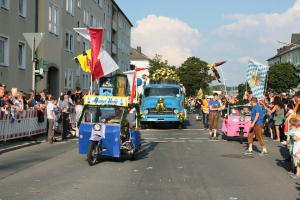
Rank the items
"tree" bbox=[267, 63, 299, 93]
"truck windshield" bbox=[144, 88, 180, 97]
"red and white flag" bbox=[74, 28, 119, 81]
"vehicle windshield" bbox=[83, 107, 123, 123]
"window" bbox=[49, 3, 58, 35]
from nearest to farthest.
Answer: "vehicle windshield" bbox=[83, 107, 123, 123] < "red and white flag" bbox=[74, 28, 119, 81] < "truck windshield" bbox=[144, 88, 180, 97] < "window" bbox=[49, 3, 58, 35] < "tree" bbox=[267, 63, 299, 93]

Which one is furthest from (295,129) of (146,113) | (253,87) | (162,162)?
(146,113)

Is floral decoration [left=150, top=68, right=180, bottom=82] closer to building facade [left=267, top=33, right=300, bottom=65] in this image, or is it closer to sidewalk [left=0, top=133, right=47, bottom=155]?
sidewalk [left=0, top=133, right=47, bottom=155]

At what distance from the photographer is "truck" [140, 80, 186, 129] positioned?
24.5 metres

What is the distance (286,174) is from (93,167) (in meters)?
4.46

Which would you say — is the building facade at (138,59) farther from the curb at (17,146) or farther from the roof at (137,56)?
the curb at (17,146)

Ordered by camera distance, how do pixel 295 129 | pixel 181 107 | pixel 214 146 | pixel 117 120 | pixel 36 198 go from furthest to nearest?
pixel 181 107, pixel 214 146, pixel 117 120, pixel 295 129, pixel 36 198

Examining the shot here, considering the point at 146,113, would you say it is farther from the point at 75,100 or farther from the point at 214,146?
the point at 214,146

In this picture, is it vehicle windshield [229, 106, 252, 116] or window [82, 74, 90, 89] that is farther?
window [82, 74, 90, 89]

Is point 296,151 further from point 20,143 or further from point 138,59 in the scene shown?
point 138,59

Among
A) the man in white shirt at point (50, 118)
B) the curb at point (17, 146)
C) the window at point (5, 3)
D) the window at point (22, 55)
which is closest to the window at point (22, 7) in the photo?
the window at point (22, 55)

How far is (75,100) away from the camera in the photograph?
925 inches

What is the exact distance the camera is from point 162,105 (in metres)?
24.5

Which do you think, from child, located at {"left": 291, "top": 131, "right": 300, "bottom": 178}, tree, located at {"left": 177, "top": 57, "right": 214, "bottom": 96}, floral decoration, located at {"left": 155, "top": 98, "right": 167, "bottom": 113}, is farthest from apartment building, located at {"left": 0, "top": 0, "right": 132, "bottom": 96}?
tree, located at {"left": 177, "top": 57, "right": 214, "bottom": 96}

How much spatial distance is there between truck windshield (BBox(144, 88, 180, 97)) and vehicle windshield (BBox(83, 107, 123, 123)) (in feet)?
44.6
